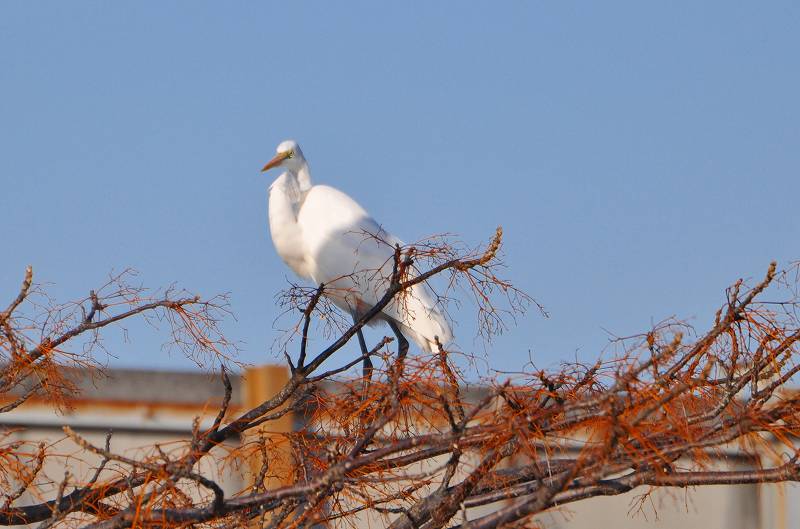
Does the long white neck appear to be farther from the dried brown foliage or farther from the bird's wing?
the dried brown foliage

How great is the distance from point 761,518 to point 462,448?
2.61 meters

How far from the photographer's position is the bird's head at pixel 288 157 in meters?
5.82

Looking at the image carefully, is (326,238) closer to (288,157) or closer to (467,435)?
(288,157)

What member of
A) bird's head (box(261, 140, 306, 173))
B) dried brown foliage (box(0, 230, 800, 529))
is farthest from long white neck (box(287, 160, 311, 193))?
dried brown foliage (box(0, 230, 800, 529))

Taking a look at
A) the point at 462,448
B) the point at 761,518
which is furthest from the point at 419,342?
the point at 462,448

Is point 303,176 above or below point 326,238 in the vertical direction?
above

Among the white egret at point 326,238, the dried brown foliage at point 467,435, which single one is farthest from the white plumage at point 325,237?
the dried brown foliage at point 467,435

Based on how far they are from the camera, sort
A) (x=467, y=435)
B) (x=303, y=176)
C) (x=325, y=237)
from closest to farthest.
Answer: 1. (x=467, y=435)
2. (x=325, y=237)
3. (x=303, y=176)

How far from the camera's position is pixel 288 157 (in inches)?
230

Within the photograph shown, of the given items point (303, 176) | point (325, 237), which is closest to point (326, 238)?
point (325, 237)

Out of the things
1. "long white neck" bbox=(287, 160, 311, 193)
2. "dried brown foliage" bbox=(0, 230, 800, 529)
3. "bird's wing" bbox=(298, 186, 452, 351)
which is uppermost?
"long white neck" bbox=(287, 160, 311, 193)

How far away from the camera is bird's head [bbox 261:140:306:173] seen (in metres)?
5.82

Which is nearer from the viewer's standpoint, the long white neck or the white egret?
the white egret

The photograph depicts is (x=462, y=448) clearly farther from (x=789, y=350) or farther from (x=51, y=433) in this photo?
(x=51, y=433)
